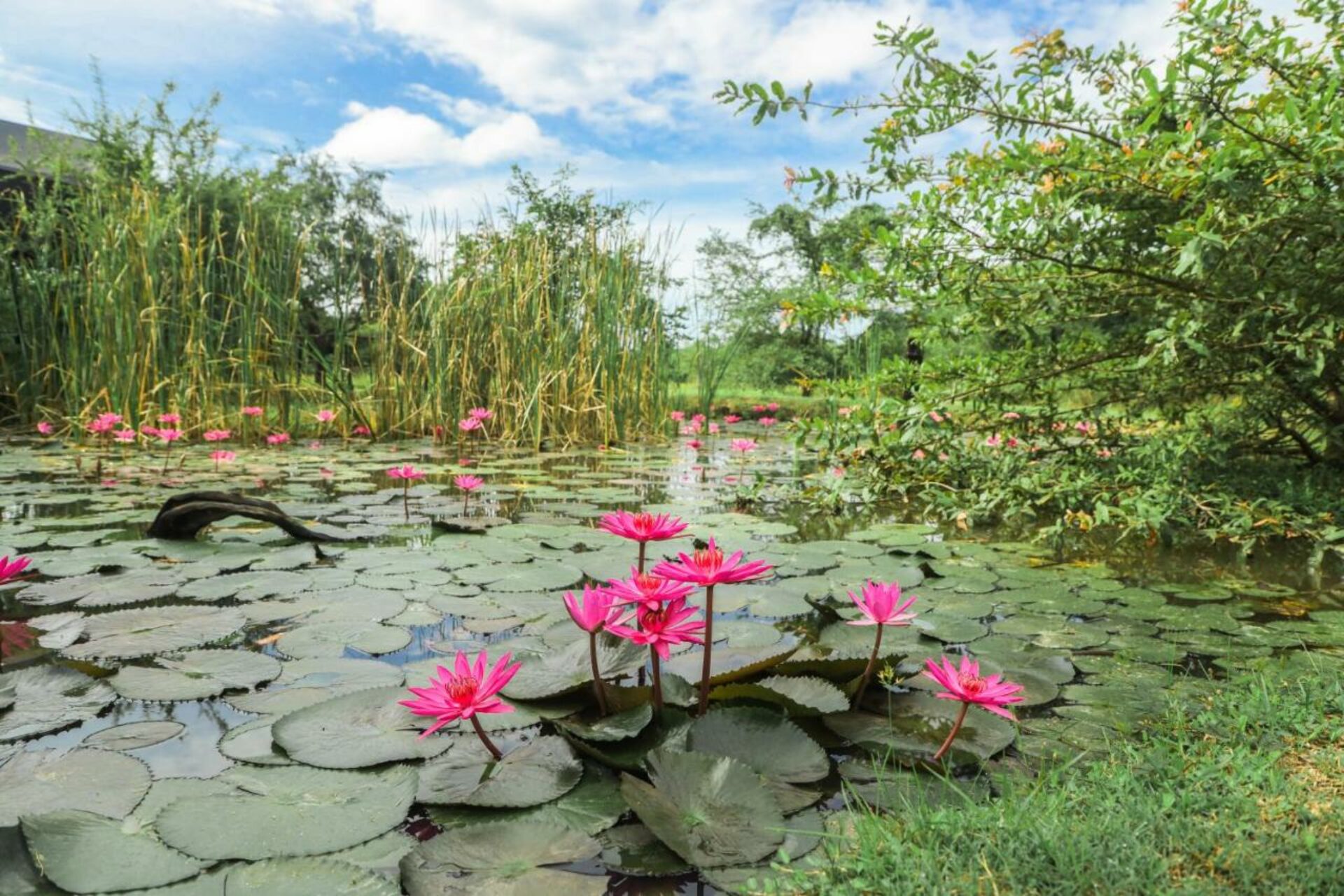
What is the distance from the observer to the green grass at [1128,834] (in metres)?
0.82

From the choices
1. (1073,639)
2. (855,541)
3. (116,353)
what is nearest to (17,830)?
(1073,639)

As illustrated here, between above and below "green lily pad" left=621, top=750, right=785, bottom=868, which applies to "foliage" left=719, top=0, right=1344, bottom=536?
above

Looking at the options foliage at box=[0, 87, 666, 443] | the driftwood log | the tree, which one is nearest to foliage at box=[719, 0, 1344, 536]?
the tree

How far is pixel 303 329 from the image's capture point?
5977 mm

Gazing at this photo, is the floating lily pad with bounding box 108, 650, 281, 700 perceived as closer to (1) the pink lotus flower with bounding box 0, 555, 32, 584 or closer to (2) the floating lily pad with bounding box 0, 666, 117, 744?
(2) the floating lily pad with bounding box 0, 666, 117, 744

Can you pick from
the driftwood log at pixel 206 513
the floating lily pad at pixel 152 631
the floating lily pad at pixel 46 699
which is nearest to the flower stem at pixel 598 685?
the floating lily pad at pixel 46 699

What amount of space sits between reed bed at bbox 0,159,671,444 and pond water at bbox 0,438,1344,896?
2673 mm

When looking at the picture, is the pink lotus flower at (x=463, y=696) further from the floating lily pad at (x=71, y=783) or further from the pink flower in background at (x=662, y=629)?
the floating lily pad at (x=71, y=783)

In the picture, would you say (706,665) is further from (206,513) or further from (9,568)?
(206,513)

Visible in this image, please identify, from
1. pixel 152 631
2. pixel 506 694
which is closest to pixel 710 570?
pixel 506 694

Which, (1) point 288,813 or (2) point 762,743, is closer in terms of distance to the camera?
(1) point 288,813

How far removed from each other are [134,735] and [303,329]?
17.5 ft

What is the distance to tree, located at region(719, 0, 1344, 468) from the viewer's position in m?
2.05

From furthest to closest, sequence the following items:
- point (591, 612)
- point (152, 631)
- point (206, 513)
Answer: point (206, 513) → point (152, 631) → point (591, 612)
